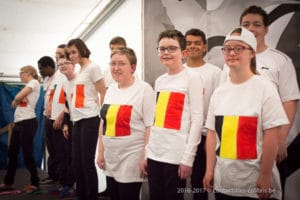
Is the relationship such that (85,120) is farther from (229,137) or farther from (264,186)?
(264,186)

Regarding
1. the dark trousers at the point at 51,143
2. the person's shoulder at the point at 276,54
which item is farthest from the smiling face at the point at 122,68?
Answer: the dark trousers at the point at 51,143

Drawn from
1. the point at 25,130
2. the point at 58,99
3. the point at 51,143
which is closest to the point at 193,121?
the point at 58,99

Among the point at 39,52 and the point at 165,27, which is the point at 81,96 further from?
the point at 39,52

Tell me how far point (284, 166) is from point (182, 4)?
59.9 inches

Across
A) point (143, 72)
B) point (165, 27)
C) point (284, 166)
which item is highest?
point (165, 27)

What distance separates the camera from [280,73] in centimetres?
174

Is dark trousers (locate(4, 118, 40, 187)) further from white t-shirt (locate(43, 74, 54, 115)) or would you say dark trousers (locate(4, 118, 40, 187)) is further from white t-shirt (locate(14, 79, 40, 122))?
white t-shirt (locate(43, 74, 54, 115))

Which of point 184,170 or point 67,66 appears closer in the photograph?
point 184,170

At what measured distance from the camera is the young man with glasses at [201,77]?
2009mm

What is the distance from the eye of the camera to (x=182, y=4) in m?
2.61

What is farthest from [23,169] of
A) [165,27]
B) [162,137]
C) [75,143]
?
[162,137]

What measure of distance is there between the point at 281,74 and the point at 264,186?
2.24ft

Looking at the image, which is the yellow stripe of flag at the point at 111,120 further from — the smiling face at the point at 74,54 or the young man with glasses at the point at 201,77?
the smiling face at the point at 74,54

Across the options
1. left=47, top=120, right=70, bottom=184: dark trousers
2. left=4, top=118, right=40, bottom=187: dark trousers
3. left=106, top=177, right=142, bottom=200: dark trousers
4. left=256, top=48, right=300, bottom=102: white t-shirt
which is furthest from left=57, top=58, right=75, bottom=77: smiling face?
left=256, top=48, right=300, bottom=102: white t-shirt
